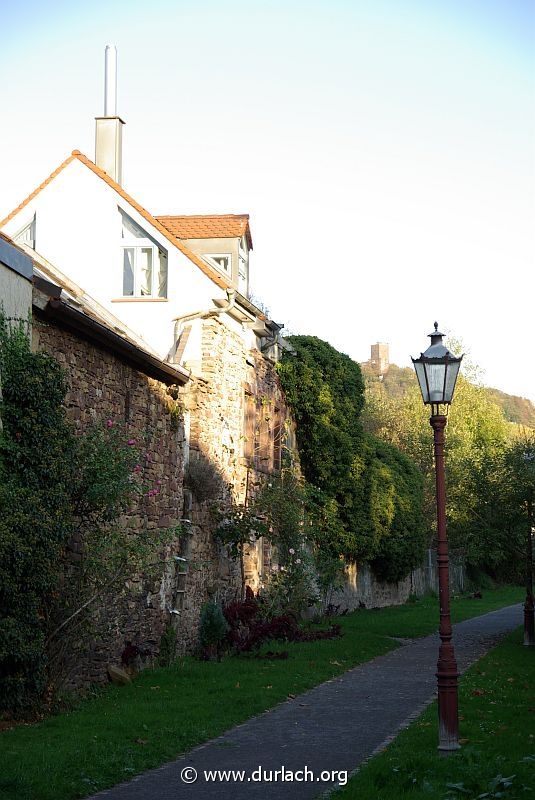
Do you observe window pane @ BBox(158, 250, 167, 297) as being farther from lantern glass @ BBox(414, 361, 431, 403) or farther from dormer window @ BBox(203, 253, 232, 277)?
lantern glass @ BBox(414, 361, 431, 403)

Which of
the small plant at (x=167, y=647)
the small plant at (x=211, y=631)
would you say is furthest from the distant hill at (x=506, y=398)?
the small plant at (x=167, y=647)

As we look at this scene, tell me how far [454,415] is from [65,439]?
4139 cm

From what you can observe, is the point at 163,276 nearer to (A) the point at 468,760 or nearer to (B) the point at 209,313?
(B) the point at 209,313

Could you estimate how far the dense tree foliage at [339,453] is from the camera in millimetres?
27719

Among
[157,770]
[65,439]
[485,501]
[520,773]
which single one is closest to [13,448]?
[65,439]

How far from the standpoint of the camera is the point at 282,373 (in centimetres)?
2652

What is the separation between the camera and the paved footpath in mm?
8477

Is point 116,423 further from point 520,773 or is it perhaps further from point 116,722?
point 520,773

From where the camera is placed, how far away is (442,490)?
10.6 meters

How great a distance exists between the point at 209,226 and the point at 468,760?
56.3ft

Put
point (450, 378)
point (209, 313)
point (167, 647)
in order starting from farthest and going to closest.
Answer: point (209, 313), point (167, 647), point (450, 378)

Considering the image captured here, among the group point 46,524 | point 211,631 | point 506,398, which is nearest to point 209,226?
point 211,631
